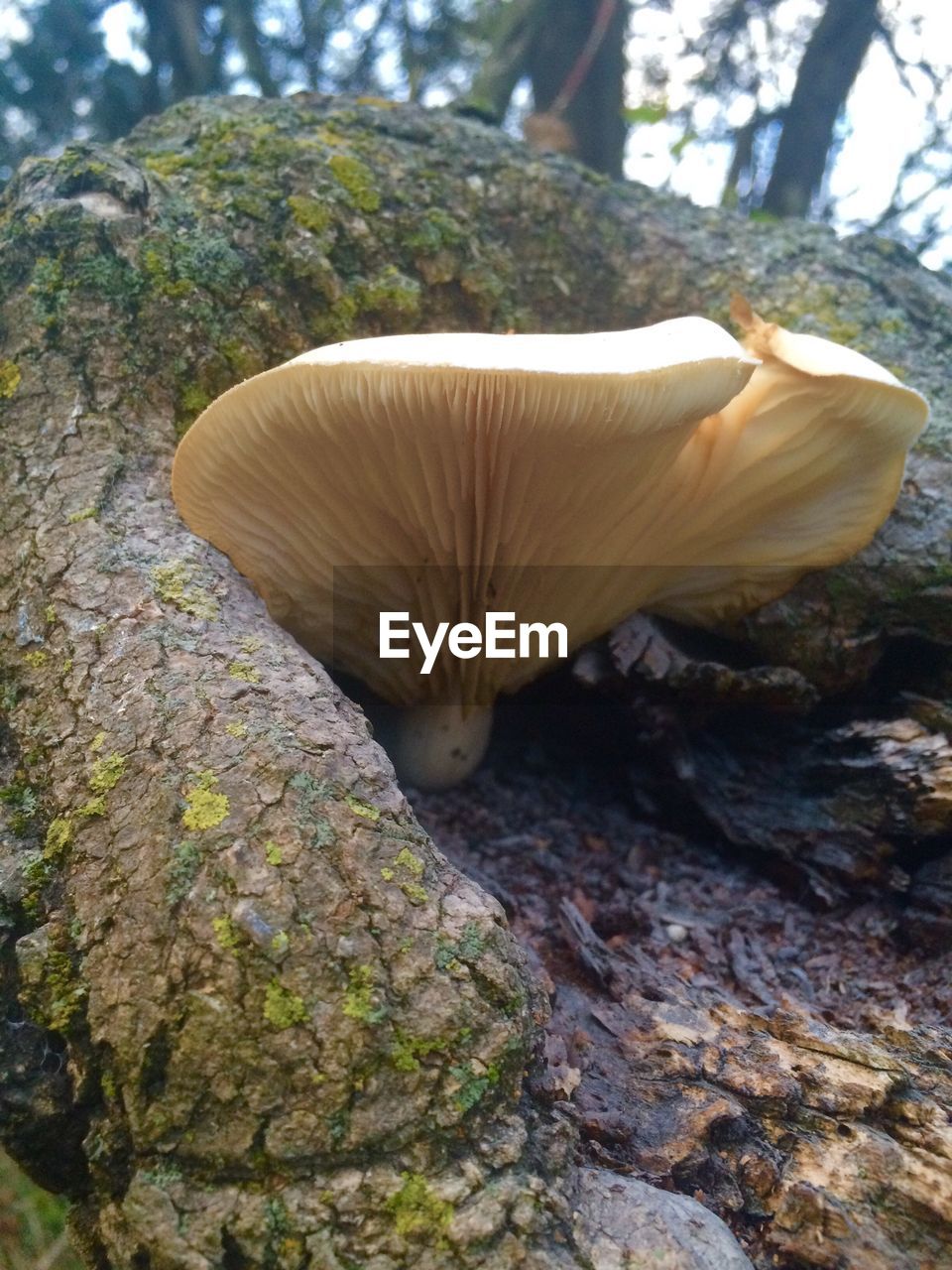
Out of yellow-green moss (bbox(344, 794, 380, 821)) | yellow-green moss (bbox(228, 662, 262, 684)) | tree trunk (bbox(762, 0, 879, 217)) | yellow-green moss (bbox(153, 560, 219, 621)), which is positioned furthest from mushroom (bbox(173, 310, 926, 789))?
tree trunk (bbox(762, 0, 879, 217))

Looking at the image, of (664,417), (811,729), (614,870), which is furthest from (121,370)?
(811,729)

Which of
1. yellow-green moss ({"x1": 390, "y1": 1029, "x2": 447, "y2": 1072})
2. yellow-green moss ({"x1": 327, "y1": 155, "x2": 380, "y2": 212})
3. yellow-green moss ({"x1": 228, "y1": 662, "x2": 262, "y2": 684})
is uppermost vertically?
yellow-green moss ({"x1": 327, "y1": 155, "x2": 380, "y2": 212})

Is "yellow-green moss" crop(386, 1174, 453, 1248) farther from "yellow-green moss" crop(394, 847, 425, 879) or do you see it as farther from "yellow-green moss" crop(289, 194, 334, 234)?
"yellow-green moss" crop(289, 194, 334, 234)

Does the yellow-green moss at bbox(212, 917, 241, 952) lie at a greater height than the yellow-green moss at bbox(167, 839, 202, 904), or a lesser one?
lesser

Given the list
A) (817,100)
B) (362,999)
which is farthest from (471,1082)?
(817,100)

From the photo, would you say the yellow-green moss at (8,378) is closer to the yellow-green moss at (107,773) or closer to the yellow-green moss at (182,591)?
the yellow-green moss at (182,591)

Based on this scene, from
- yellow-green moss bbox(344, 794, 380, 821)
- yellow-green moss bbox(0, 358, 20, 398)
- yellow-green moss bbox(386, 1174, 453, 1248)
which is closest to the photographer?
yellow-green moss bbox(386, 1174, 453, 1248)

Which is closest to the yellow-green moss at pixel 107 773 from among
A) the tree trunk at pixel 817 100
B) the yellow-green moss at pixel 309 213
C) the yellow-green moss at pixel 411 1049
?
the yellow-green moss at pixel 411 1049

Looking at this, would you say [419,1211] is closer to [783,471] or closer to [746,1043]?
[746,1043]
